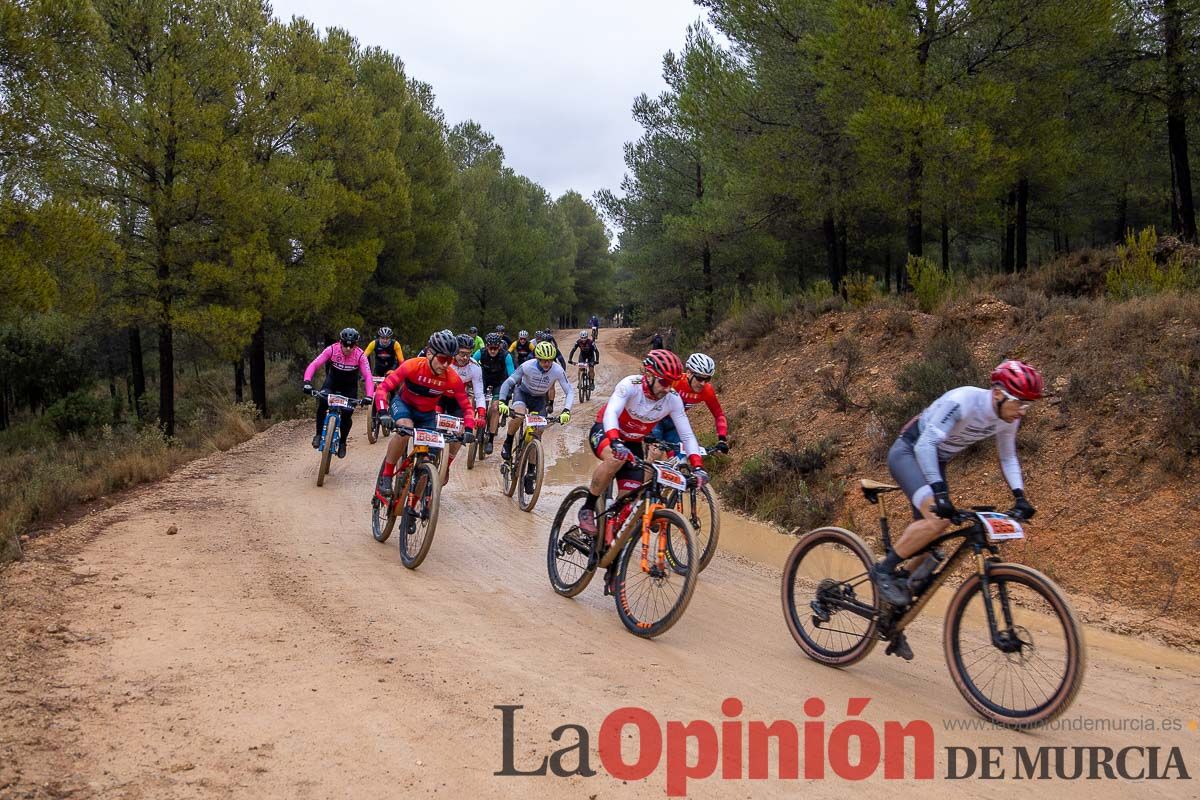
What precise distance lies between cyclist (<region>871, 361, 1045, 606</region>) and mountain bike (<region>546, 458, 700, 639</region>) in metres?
1.39

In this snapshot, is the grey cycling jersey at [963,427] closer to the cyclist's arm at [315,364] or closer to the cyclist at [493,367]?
the cyclist's arm at [315,364]

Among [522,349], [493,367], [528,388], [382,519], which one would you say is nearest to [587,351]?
[522,349]

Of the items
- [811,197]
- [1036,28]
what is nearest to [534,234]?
[811,197]

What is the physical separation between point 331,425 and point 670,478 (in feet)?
23.8

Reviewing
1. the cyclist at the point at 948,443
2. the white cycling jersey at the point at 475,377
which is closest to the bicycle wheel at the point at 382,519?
the white cycling jersey at the point at 475,377

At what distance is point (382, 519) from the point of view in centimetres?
930

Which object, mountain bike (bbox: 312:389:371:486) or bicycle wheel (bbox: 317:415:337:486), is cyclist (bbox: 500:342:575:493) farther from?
bicycle wheel (bbox: 317:415:337:486)

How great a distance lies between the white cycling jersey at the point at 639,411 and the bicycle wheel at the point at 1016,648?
8.88ft

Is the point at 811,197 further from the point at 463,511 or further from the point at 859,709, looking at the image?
the point at 859,709

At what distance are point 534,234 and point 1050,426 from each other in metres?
37.3

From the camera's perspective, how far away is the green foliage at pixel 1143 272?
471 inches

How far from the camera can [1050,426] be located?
962 centimetres

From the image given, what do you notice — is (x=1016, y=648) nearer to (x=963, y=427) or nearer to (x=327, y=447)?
(x=963, y=427)

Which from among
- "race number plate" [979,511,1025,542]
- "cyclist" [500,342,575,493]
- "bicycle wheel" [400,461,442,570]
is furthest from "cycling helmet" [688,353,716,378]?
"cyclist" [500,342,575,493]
